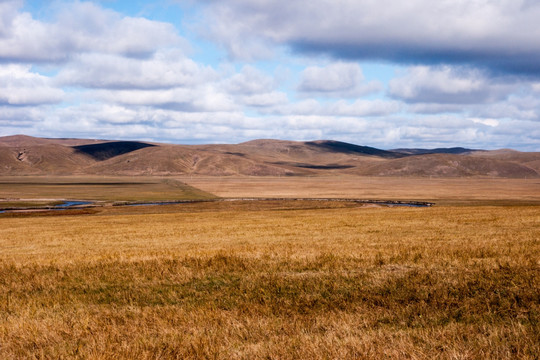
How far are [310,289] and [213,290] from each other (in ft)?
7.31

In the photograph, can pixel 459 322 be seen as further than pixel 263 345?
Yes

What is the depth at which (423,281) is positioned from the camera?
1038cm

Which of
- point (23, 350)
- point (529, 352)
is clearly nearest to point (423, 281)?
point (529, 352)

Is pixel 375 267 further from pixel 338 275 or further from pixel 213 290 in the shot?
pixel 213 290

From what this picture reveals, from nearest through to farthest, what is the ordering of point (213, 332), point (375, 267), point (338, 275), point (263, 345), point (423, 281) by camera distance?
point (263, 345)
point (213, 332)
point (423, 281)
point (338, 275)
point (375, 267)

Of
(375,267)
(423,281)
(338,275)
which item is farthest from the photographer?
(375,267)

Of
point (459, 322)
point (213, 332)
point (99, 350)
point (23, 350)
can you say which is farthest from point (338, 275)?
point (23, 350)

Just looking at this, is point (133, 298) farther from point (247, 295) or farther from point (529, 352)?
point (529, 352)

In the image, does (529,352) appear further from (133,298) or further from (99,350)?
(133,298)

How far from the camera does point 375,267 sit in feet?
40.5

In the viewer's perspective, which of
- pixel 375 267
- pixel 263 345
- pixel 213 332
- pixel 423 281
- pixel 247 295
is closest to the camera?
pixel 263 345

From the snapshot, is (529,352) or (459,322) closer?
(529,352)

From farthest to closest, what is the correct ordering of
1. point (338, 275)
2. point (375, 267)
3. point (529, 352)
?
1. point (375, 267)
2. point (338, 275)
3. point (529, 352)

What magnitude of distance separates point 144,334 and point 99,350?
2.77ft
